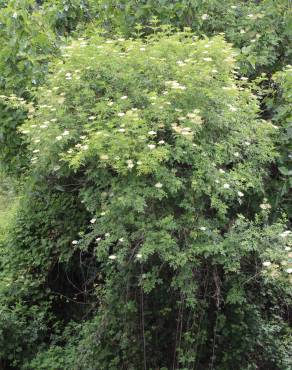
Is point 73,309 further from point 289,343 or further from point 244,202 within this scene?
point 244,202

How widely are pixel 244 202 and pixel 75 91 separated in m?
1.34

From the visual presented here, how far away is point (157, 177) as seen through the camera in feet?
9.36

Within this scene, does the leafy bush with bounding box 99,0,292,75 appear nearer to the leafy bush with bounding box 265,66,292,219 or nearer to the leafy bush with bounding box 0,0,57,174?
the leafy bush with bounding box 265,66,292,219

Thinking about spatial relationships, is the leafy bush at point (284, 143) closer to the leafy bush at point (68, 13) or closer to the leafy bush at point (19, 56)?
the leafy bush at point (19, 56)

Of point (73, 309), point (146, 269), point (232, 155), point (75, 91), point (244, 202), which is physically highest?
point (75, 91)

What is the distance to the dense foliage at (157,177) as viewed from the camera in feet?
9.48

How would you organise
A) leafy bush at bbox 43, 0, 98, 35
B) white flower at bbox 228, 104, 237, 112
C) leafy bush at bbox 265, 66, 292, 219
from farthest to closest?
leafy bush at bbox 43, 0, 98, 35, leafy bush at bbox 265, 66, 292, 219, white flower at bbox 228, 104, 237, 112

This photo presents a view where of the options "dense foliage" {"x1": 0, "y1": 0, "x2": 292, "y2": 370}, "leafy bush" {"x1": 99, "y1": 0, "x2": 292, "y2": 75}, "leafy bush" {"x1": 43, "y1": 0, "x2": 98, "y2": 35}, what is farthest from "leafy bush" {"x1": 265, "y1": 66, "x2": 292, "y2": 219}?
"leafy bush" {"x1": 43, "y1": 0, "x2": 98, "y2": 35}

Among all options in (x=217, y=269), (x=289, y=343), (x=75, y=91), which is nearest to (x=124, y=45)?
(x=75, y=91)

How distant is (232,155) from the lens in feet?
10.3

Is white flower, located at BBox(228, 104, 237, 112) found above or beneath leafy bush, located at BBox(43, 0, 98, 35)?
beneath

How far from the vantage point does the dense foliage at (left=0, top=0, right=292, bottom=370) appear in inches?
114

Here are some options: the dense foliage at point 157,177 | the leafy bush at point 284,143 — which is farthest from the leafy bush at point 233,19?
the leafy bush at point 284,143

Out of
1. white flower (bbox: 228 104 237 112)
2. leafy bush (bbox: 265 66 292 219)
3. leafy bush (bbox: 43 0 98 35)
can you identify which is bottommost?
leafy bush (bbox: 265 66 292 219)
